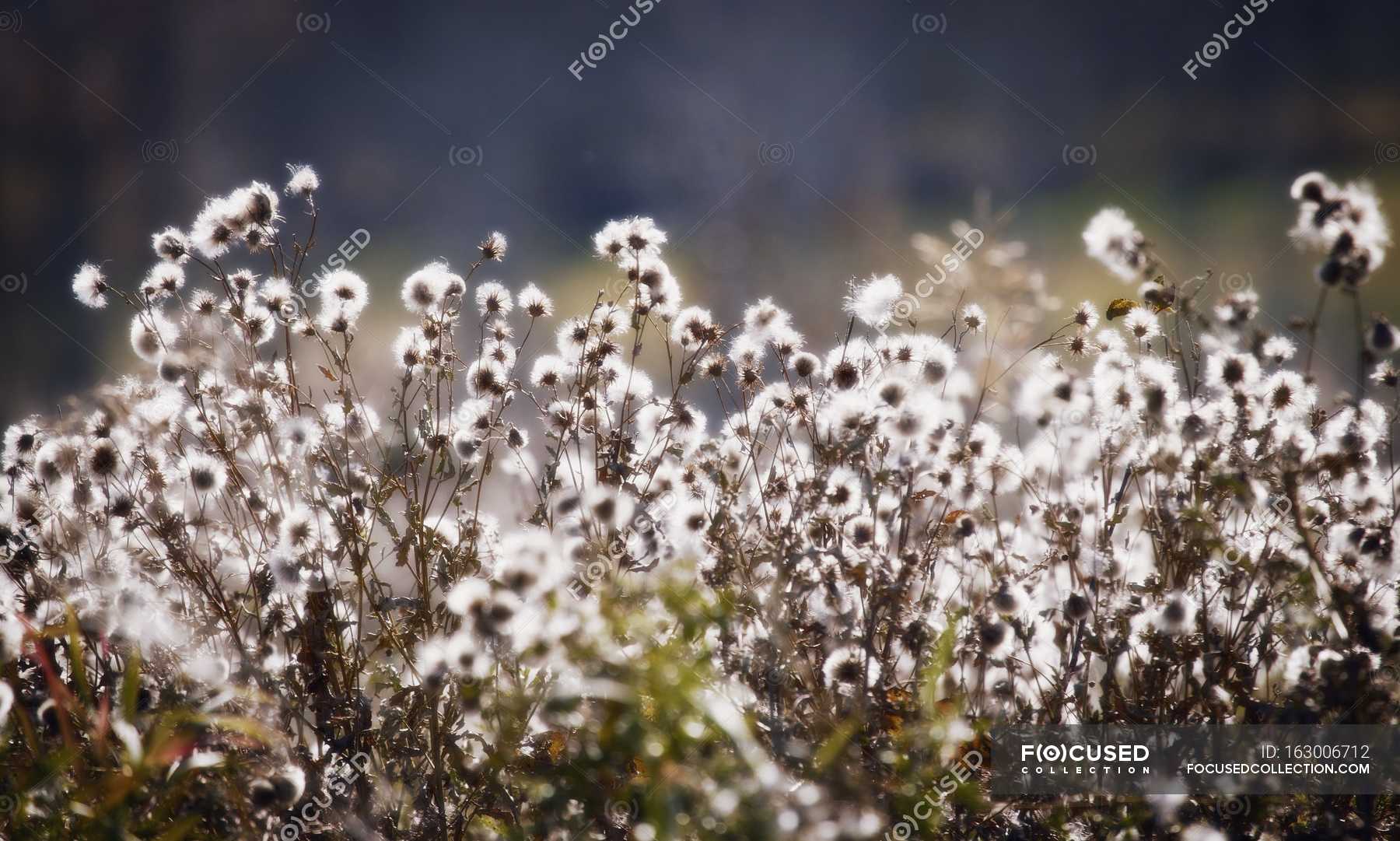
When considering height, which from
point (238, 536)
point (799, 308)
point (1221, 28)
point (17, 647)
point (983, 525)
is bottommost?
point (17, 647)

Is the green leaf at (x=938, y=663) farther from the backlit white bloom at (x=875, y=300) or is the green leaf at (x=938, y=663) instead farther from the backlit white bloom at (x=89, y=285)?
the backlit white bloom at (x=89, y=285)

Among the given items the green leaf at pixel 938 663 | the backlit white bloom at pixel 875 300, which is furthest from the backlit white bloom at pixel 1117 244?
the green leaf at pixel 938 663

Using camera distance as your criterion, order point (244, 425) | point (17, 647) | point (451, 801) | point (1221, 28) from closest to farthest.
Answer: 1. point (17, 647)
2. point (451, 801)
3. point (244, 425)
4. point (1221, 28)

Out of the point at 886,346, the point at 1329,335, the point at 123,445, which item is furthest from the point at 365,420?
the point at 1329,335

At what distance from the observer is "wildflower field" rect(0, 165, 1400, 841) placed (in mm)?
1638

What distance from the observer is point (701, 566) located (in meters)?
2.16

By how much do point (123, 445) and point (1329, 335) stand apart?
17.2 ft

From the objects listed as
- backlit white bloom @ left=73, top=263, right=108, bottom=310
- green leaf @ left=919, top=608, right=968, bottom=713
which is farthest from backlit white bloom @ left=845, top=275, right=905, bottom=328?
backlit white bloom @ left=73, top=263, right=108, bottom=310

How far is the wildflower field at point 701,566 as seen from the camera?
5.37 ft

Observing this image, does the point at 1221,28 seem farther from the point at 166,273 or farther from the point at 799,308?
the point at 166,273

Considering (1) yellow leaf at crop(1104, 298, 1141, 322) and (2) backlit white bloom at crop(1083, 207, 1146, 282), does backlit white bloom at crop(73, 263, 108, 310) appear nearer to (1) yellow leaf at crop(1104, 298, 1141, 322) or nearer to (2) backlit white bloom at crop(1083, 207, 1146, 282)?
(2) backlit white bloom at crop(1083, 207, 1146, 282)

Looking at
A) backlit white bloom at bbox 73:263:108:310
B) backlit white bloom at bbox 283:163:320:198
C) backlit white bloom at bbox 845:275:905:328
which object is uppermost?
backlit white bloom at bbox 283:163:320:198

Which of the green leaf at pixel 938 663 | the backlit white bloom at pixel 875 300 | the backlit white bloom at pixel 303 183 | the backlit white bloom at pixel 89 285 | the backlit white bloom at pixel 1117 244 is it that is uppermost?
the backlit white bloom at pixel 303 183

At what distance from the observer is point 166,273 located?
2879mm
